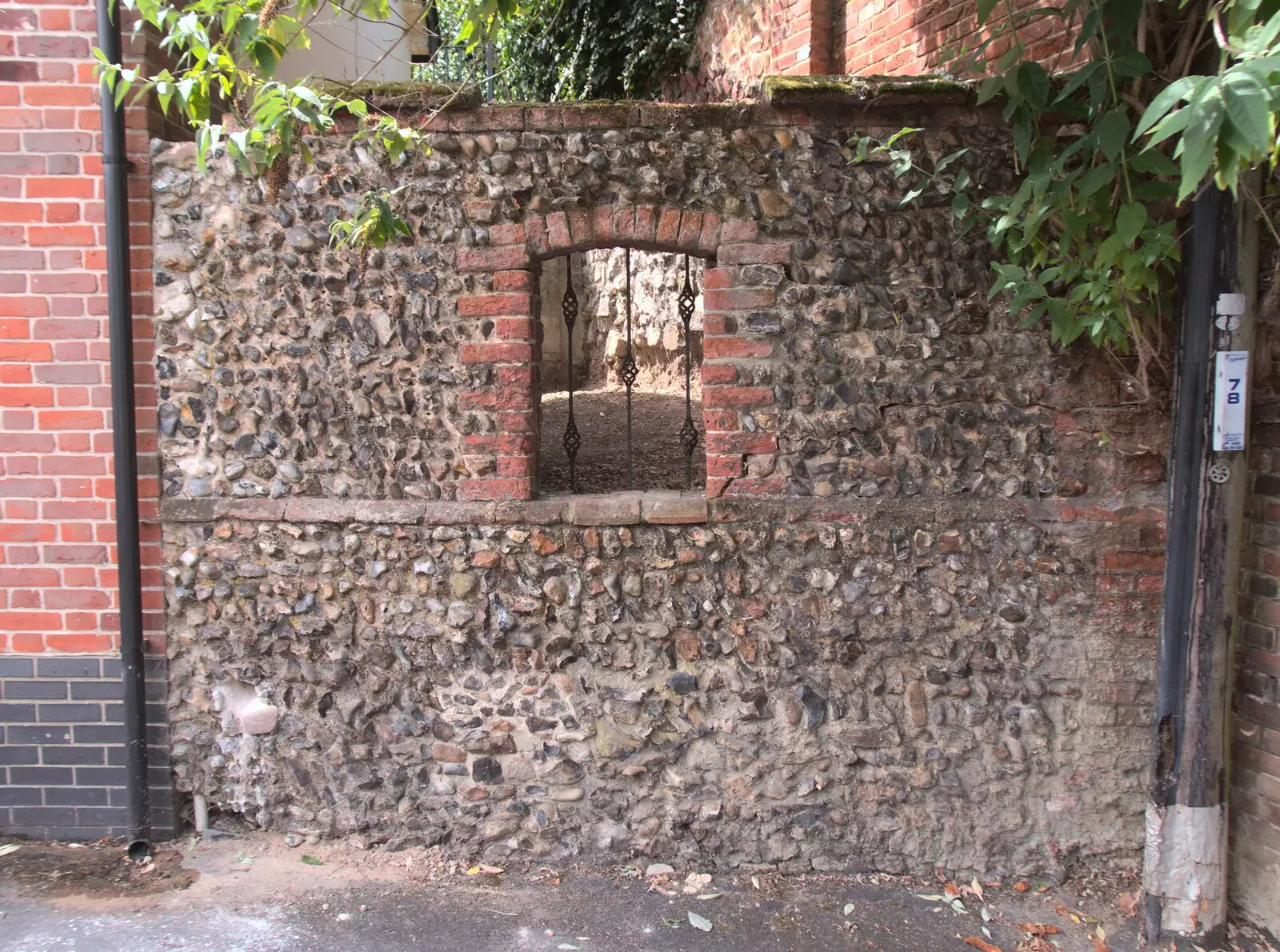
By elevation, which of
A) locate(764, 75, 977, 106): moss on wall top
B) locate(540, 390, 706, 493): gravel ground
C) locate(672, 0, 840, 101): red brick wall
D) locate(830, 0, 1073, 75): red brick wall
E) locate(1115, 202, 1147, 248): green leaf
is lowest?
locate(540, 390, 706, 493): gravel ground

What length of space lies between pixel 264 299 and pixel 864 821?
295 cm

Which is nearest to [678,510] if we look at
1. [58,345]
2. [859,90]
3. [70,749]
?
[859,90]

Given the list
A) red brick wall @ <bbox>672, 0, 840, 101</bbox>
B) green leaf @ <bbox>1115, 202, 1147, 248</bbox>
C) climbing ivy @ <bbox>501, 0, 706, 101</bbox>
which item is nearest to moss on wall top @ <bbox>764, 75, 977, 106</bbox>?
green leaf @ <bbox>1115, 202, 1147, 248</bbox>

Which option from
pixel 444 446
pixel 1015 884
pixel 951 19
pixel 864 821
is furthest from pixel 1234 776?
pixel 951 19

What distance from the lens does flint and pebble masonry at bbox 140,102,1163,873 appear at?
10.7 ft

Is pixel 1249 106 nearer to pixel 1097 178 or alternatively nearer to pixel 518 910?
pixel 1097 178

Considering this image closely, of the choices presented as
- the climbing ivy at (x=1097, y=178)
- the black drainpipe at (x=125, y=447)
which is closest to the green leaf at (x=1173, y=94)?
the climbing ivy at (x=1097, y=178)

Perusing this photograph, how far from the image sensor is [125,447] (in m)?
3.33

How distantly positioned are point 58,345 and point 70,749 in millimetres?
1538

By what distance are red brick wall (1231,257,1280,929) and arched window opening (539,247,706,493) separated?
6.25 ft

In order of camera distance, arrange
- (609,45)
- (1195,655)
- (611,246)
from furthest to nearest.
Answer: (609,45)
(611,246)
(1195,655)

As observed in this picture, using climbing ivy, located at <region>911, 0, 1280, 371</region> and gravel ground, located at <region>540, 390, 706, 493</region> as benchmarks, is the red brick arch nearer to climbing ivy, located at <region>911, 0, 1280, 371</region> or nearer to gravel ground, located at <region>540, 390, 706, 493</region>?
gravel ground, located at <region>540, 390, 706, 493</region>

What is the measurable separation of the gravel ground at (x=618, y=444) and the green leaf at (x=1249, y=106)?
2123 millimetres

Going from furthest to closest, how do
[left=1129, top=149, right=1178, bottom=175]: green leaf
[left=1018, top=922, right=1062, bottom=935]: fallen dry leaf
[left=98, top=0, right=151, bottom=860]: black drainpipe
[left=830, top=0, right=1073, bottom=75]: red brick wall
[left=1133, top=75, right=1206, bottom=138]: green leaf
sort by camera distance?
[left=830, top=0, right=1073, bottom=75]: red brick wall → [left=98, top=0, right=151, bottom=860]: black drainpipe → [left=1018, top=922, right=1062, bottom=935]: fallen dry leaf → [left=1129, top=149, right=1178, bottom=175]: green leaf → [left=1133, top=75, right=1206, bottom=138]: green leaf
